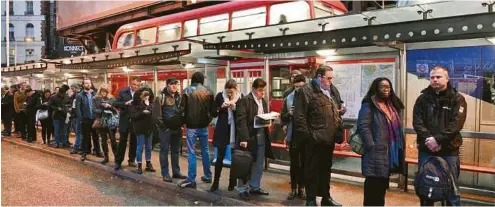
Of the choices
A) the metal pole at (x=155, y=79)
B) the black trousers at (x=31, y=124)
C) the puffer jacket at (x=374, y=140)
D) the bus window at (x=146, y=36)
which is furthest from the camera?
the bus window at (x=146, y=36)

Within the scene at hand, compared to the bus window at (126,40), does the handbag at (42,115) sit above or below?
below

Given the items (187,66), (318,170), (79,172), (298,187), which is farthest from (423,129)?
(187,66)

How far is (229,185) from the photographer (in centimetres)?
680

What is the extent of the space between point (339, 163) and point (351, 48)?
1999 millimetres

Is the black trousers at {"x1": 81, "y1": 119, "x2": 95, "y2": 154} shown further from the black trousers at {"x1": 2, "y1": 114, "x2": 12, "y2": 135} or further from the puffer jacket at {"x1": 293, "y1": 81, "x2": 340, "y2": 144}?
the black trousers at {"x1": 2, "y1": 114, "x2": 12, "y2": 135}

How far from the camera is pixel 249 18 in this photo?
10.7 metres

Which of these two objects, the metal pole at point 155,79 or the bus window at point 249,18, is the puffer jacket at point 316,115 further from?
the metal pole at point 155,79

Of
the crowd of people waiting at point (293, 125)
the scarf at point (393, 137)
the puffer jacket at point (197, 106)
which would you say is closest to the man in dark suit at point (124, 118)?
the crowd of people waiting at point (293, 125)

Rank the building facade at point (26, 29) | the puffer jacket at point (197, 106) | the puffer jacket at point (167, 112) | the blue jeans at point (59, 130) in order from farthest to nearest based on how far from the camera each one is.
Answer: the building facade at point (26, 29)
the blue jeans at point (59, 130)
the puffer jacket at point (167, 112)
the puffer jacket at point (197, 106)

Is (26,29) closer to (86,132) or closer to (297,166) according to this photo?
(86,132)

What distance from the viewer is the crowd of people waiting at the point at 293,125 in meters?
4.76

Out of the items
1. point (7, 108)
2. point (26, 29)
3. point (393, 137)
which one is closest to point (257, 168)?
point (393, 137)

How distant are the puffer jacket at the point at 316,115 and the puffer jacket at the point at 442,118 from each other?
0.98 m

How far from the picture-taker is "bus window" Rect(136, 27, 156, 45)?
44.2 ft
